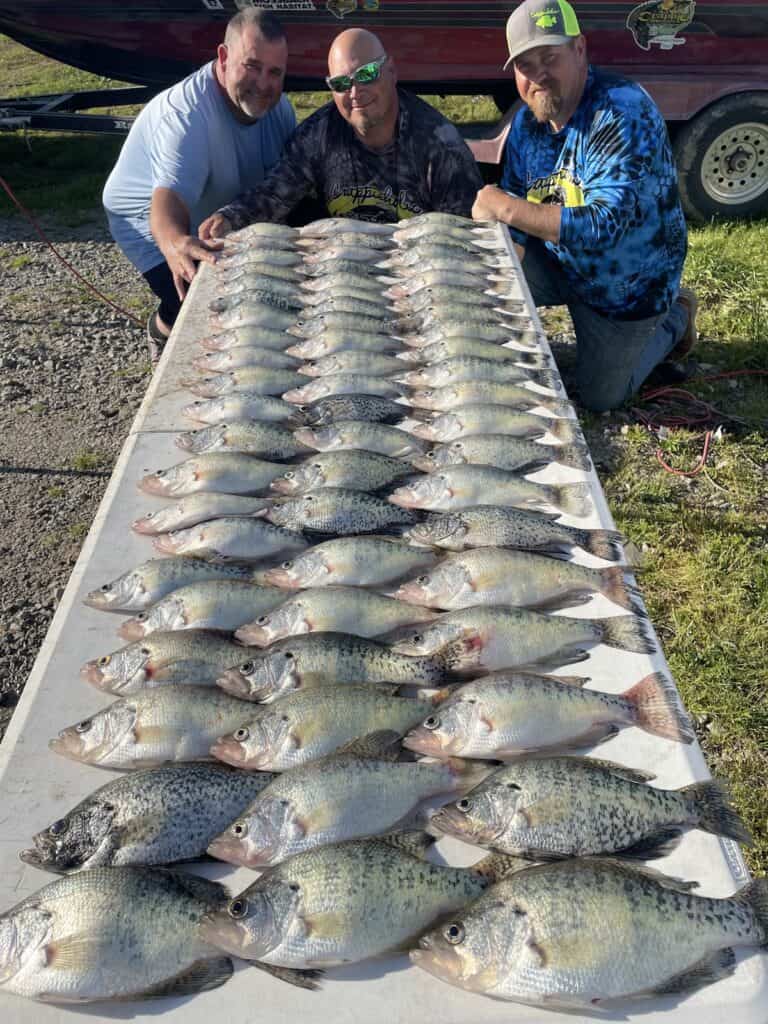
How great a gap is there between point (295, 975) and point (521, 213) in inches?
158

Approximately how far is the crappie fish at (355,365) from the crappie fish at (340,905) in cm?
228

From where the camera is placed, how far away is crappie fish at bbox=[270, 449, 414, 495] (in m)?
2.91

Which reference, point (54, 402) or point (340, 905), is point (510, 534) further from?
point (54, 402)

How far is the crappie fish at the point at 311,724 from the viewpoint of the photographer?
6.55 ft

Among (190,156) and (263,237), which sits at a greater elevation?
(190,156)

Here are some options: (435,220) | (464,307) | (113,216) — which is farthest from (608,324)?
(113,216)

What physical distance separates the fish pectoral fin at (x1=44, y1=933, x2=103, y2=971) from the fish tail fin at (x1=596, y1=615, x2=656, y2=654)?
4.75 ft

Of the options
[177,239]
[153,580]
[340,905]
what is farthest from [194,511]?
[177,239]

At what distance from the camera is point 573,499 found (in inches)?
112

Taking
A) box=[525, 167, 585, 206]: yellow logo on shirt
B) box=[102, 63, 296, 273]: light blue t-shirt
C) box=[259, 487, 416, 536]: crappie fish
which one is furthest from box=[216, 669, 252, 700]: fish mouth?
box=[102, 63, 296, 273]: light blue t-shirt

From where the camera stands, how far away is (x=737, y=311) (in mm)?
6891

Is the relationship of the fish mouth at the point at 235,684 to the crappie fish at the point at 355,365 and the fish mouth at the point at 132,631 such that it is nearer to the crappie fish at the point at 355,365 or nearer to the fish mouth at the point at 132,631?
the fish mouth at the point at 132,631

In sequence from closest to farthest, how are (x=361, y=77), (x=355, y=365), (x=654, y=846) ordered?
(x=654, y=846)
(x=355, y=365)
(x=361, y=77)

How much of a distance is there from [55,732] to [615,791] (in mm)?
1357
